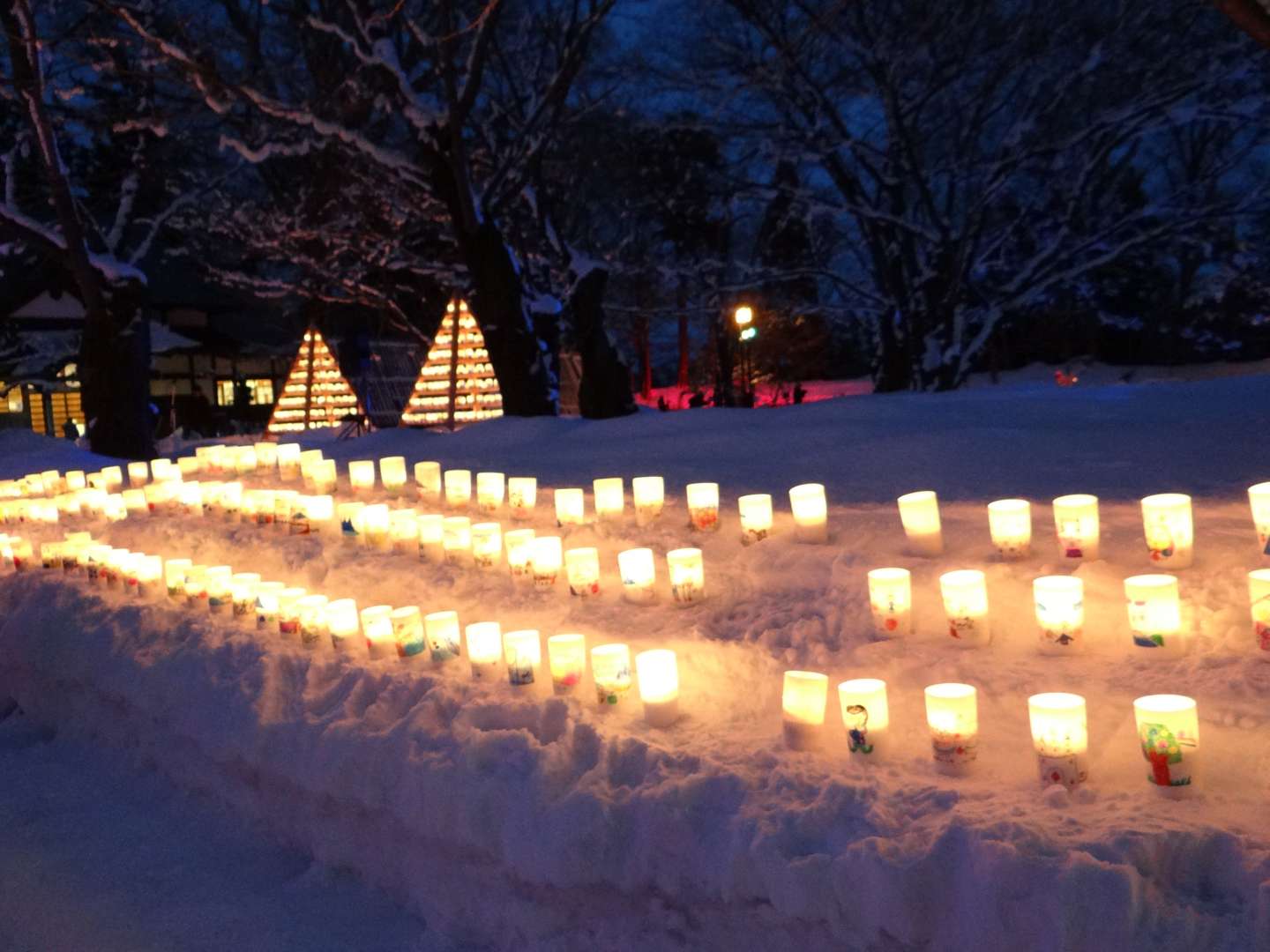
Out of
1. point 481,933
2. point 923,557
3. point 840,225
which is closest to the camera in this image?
point 481,933

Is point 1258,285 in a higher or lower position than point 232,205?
lower

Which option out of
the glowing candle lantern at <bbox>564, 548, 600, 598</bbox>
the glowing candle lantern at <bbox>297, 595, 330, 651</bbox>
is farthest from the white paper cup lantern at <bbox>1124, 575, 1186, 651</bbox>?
the glowing candle lantern at <bbox>297, 595, 330, 651</bbox>

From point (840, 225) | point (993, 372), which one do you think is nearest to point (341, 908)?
point (840, 225)

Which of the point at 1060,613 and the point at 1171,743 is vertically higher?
the point at 1060,613

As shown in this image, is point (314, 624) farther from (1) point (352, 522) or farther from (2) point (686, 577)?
(2) point (686, 577)

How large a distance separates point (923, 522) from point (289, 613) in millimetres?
2444

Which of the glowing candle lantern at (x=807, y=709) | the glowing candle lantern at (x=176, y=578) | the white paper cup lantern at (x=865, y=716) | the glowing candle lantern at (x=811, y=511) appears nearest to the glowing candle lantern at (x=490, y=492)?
the glowing candle lantern at (x=176, y=578)

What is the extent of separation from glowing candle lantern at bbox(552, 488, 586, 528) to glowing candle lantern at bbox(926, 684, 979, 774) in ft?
7.97

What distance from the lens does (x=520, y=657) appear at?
347cm

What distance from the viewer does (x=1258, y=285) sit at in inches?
600

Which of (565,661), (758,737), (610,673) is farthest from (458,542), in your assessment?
(758,737)

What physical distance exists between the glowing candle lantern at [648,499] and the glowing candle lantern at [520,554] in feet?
1.82

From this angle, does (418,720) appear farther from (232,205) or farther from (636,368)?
(636,368)

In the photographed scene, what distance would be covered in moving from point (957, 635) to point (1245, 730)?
816 mm
